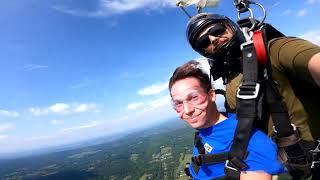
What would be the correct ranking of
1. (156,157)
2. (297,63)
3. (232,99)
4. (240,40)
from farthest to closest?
(156,157)
(232,99)
(240,40)
(297,63)

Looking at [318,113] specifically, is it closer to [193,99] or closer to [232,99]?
[232,99]

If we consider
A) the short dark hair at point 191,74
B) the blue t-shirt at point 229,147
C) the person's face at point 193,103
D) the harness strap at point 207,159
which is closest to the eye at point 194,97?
the person's face at point 193,103

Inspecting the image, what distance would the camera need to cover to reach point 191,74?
2676mm

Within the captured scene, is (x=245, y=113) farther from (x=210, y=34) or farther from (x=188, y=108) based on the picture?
(x=210, y=34)

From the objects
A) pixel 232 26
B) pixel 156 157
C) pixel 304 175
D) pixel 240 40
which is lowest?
pixel 156 157

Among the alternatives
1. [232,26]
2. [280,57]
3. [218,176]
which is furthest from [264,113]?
[232,26]

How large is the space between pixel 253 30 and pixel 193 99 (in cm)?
82

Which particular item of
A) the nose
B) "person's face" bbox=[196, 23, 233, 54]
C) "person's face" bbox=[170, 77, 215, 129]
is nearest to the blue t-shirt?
"person's face" bbox=[170, 77, 215, 129]

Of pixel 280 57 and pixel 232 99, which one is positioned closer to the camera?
pixel 280 57

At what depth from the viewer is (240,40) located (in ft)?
9.57

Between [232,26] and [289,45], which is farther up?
[232,26]

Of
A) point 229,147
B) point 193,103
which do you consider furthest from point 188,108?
point 229,147

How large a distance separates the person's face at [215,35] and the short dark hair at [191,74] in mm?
487

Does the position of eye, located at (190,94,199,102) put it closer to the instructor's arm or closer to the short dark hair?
the short dark hair
